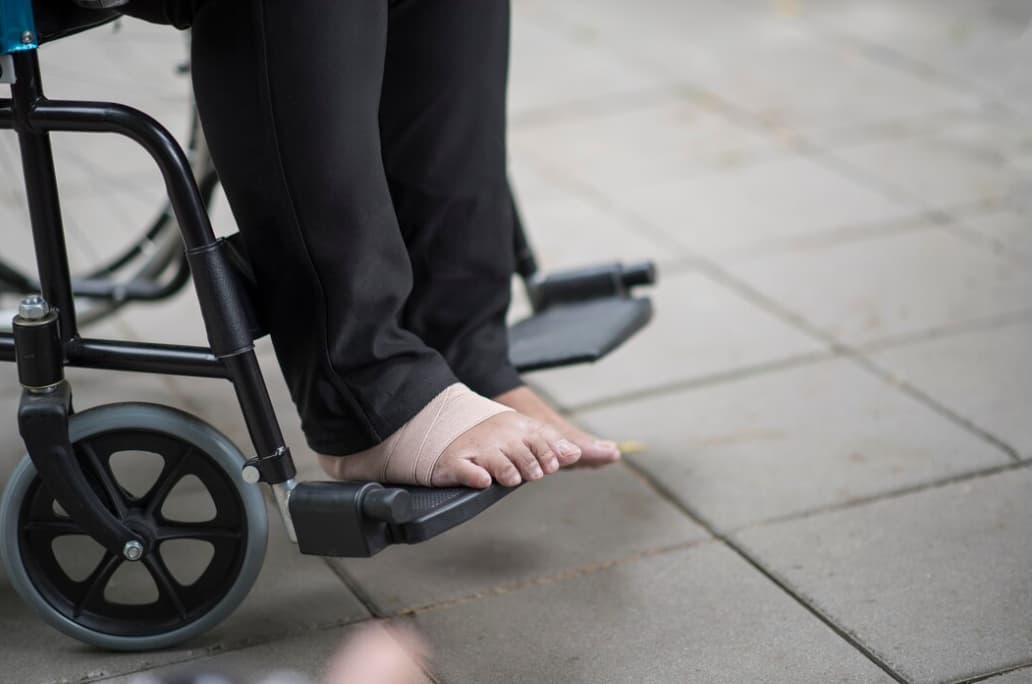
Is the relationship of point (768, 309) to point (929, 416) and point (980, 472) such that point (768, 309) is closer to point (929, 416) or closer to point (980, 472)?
point (929, 416)

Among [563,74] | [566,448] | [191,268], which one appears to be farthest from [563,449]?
[563,74]

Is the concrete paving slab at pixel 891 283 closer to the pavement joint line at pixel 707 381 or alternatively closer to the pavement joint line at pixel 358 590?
the pavement joint line at pixel 707 381

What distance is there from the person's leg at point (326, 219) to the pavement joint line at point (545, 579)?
180 mm

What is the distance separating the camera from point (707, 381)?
204 centimetres

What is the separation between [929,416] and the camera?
6.25 ft

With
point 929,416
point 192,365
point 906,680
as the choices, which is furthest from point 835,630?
point 192,365

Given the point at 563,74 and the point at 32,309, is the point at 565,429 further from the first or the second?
the point at 563,74

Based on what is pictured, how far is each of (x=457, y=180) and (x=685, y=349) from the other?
2.25 ft

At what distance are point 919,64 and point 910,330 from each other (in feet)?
4.92

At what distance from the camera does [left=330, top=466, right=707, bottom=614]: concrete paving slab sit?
1.55 m

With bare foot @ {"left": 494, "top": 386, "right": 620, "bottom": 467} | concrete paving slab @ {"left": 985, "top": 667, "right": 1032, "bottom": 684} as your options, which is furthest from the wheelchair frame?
concrete paving slab @ {"left": 985, "top": 667, "right": 1032, "bottom": 684}

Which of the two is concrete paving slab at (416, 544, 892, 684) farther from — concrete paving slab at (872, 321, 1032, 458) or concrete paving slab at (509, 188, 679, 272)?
concrete paving slab at (509, 188, 679, 272)

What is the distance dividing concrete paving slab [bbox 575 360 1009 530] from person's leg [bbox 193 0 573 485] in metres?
0.39

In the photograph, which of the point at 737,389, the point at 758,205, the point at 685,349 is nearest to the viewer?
the point at 737,389
